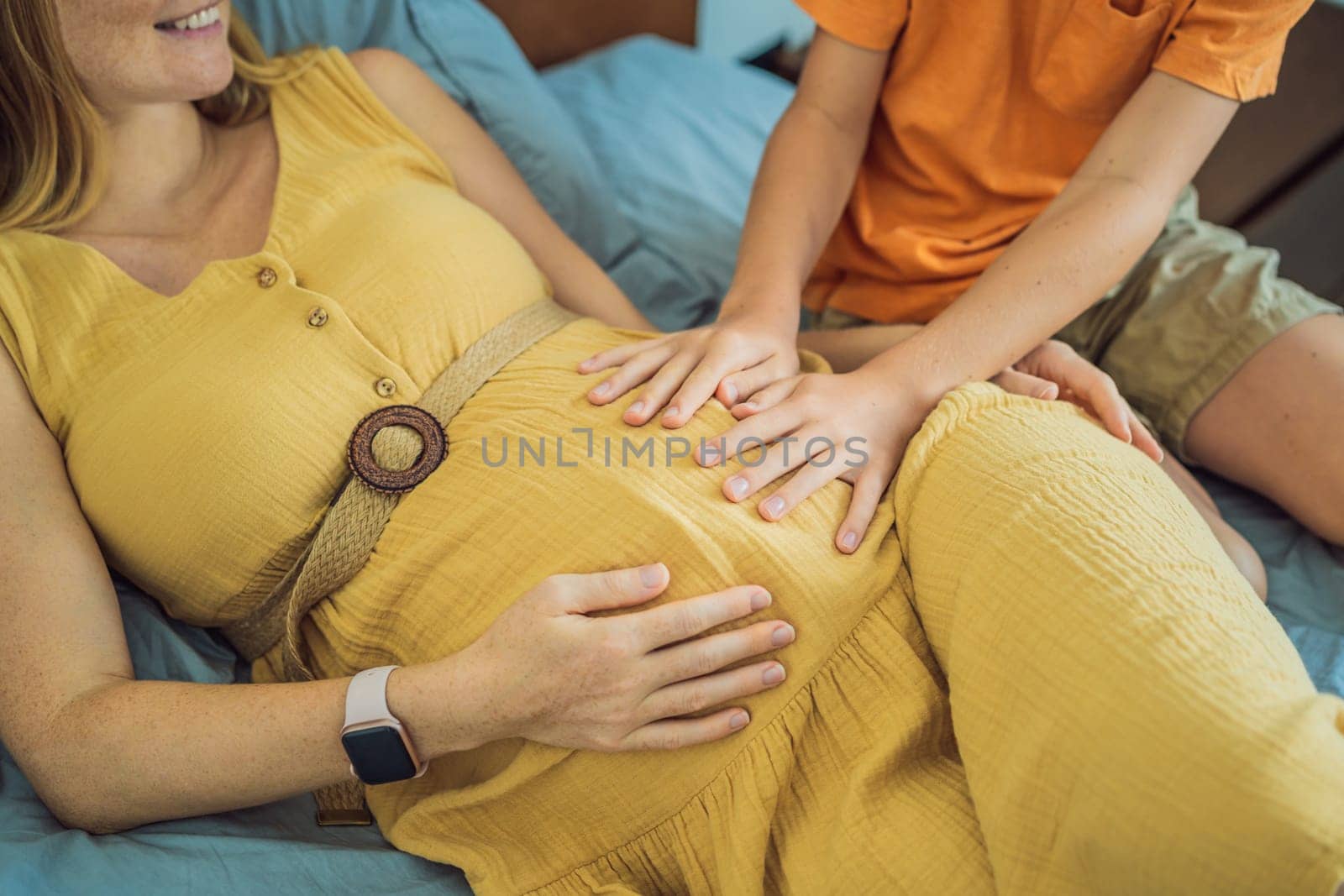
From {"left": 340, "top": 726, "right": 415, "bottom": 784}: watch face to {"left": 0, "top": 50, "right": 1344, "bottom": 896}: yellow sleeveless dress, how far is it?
83 mm

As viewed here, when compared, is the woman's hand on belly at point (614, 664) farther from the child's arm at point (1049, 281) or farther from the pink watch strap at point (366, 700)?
the child's arm at point (1049, 281)

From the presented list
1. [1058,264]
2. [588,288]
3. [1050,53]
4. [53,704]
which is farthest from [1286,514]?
[53,704]

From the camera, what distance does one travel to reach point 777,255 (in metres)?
1.17

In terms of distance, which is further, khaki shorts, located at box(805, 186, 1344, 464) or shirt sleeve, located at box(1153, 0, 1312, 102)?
khaki shorts, located at box(805, 186, 1344, 464)

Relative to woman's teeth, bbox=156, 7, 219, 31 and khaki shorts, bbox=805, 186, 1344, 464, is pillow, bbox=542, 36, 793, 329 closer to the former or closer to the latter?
khaki shorts, bbox=805, 186, 1344, 464

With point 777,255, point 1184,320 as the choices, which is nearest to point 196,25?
point 777,255

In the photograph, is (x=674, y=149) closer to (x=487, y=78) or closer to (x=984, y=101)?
(x=487, y=78)

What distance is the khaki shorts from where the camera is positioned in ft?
3.88

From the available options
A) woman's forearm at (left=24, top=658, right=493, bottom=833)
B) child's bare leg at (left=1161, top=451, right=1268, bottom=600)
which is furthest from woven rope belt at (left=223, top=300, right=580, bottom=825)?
child's bare leg at (left=1161, top=451, right=1268, bottom=600)

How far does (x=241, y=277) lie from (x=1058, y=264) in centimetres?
82

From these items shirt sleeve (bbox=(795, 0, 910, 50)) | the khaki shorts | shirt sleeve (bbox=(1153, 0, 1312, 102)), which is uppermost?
shirt sleeve (bbox=(1153, 0, 1312, 102))

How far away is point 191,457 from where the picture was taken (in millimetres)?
913

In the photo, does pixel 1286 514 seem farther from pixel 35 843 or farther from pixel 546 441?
pixel 35 843

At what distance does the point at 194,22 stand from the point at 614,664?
79cm
